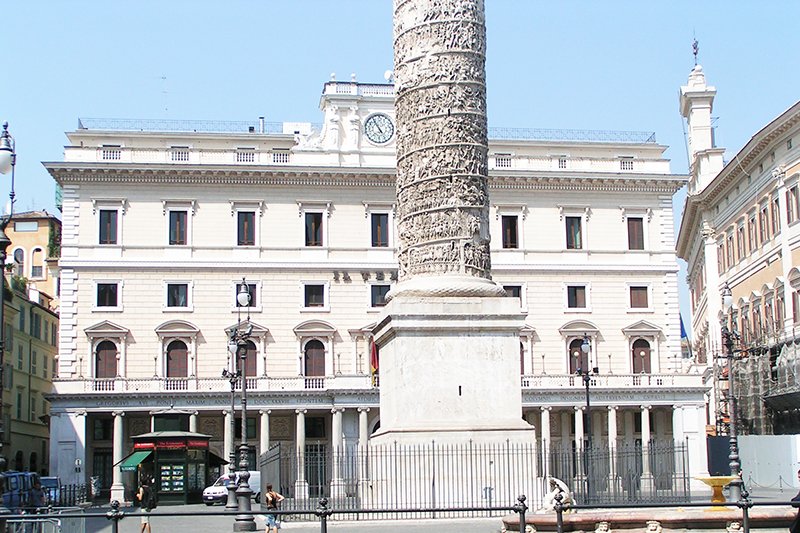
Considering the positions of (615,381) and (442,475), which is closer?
(442,475)

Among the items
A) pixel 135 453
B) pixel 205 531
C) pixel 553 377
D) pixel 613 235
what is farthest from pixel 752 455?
pixel 205 531

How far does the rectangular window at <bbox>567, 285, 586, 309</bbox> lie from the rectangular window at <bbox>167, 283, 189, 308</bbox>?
15.2 metres

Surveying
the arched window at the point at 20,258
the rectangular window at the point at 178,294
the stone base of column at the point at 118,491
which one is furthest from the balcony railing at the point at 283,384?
the arched window at the point at 20,258

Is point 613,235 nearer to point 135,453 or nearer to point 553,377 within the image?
point 553,377

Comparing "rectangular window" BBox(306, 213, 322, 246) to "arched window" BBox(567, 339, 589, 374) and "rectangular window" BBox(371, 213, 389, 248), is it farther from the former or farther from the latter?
"arched window" BBox(567, 339, 589, 374)

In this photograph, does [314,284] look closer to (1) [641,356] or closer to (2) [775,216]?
(1) [641,356]

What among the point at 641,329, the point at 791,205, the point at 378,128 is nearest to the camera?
the point at 791,205

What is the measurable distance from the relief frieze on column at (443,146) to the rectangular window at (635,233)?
1133 inches

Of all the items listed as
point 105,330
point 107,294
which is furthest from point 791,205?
point 105,330

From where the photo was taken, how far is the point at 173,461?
35812 mm

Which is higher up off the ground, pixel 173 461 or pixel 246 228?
pixel 246 228

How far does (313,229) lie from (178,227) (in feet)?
17.3

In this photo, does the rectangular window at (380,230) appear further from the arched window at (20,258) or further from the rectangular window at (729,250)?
the arched window at (20,258)

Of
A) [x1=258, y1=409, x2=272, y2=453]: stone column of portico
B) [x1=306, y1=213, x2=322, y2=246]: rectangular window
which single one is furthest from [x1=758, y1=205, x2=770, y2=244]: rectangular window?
[x1=258, y1=409, x2=272, y2=453]: stone column of portico
